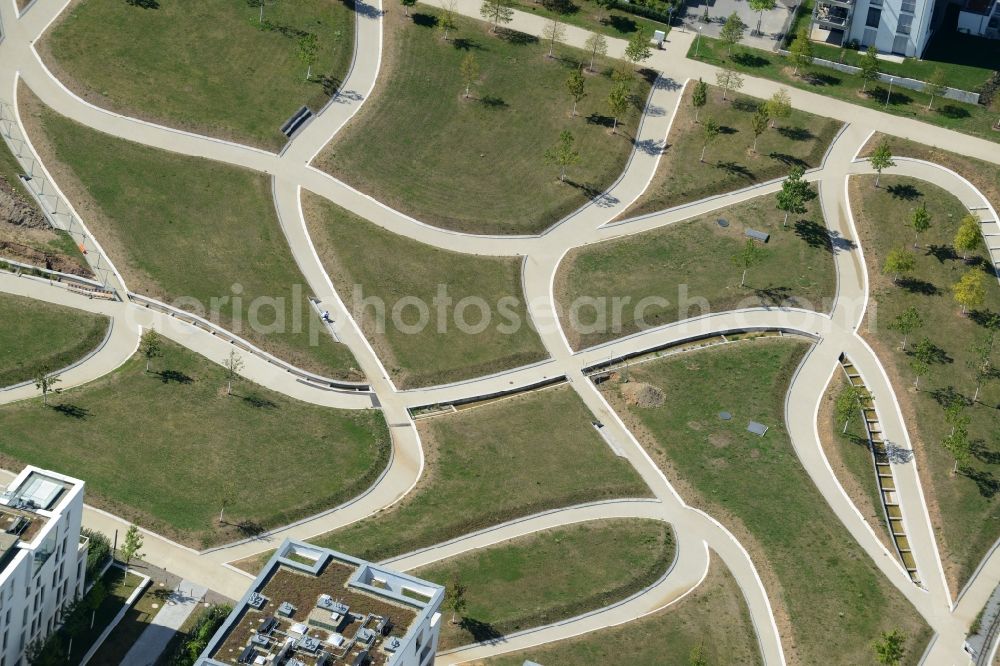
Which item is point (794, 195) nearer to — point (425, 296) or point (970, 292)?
point (970, 292)

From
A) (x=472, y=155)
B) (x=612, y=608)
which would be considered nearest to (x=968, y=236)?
(x=472, y=155)

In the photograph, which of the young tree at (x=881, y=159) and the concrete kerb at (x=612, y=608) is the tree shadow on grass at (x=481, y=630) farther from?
the young tree at (x=881, y=159)

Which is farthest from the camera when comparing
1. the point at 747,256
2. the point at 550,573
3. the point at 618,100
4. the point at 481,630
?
the point at 618,100

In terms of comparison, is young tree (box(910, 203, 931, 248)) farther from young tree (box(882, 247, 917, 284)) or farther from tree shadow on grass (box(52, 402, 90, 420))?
tree shadow on grass (box(52, 402, 90, 420))

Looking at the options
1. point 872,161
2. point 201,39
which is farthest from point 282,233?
point 872,161

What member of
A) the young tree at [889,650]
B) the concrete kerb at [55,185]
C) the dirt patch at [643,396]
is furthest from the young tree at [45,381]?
the young tree at [889,650]

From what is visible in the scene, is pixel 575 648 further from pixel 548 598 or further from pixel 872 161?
pixel 872 161

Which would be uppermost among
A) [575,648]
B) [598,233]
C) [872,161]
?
[872,161]
